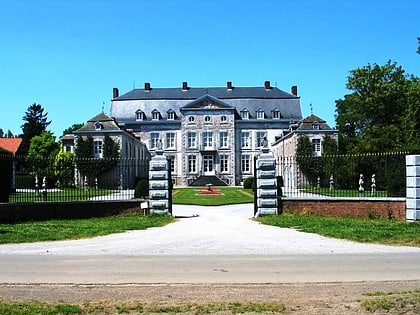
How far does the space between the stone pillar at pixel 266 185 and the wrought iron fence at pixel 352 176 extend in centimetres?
110

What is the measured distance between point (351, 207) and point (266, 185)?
340 cm

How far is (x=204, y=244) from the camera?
46.1ft

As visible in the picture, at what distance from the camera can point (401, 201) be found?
19.8 meters

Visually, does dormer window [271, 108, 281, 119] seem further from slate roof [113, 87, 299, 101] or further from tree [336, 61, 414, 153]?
tree [336, 61, 414, 153]

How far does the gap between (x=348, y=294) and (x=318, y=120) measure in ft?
193

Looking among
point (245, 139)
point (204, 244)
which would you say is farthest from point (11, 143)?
point (204, 244)

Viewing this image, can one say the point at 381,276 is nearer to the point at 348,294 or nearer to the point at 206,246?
the point at 348,294

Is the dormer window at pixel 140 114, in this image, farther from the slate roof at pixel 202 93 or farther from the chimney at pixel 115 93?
the chimney at pixel 115 93

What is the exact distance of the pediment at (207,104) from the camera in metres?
78.2

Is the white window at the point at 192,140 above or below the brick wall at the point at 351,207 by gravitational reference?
above

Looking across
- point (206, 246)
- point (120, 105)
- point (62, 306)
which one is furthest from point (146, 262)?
point (120, 105)

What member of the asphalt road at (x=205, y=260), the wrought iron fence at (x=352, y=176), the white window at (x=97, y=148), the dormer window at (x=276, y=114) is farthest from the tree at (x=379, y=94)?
the asphalt road at (x=205, y=260)

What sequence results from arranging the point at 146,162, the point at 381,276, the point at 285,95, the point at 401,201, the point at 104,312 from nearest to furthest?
the point at 104,312, the point at 381,276, the point at 401,201, the point at 146,162, the point at 285,95

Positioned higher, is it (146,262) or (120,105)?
(120,105)
